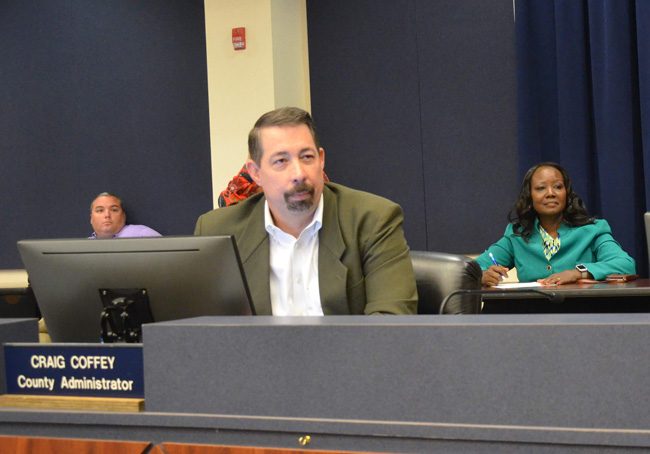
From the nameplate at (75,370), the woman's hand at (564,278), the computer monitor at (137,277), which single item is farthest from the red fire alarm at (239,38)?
the nameplate at (75,370)

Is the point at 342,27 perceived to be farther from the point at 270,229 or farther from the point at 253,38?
the point at 270,229

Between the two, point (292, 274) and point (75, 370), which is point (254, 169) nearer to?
point (292, 274)

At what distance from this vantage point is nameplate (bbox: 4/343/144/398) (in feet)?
4.57

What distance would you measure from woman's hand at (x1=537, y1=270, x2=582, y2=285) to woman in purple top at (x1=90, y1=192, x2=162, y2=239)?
305 centimetres

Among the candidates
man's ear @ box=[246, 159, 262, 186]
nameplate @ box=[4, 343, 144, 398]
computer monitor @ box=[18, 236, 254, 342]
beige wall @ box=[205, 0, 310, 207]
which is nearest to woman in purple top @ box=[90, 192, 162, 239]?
beige wall @ box=[205, 0, 310, 207]

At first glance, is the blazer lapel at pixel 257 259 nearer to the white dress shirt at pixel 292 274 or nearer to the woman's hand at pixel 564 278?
the white dress shirt at pixel 292 274

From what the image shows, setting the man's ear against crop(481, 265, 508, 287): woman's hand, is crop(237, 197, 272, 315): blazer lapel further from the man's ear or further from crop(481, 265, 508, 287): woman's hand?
crop(481, 265, 508, 287): woman's hand

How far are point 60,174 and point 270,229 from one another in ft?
15.1

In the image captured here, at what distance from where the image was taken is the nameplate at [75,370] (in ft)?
4.57

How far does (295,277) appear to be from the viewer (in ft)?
7.84

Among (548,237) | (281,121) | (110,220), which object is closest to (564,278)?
(548,237)

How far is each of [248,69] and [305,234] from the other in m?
3.53

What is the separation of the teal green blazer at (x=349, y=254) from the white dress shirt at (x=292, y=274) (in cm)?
4

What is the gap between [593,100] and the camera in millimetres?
5121
